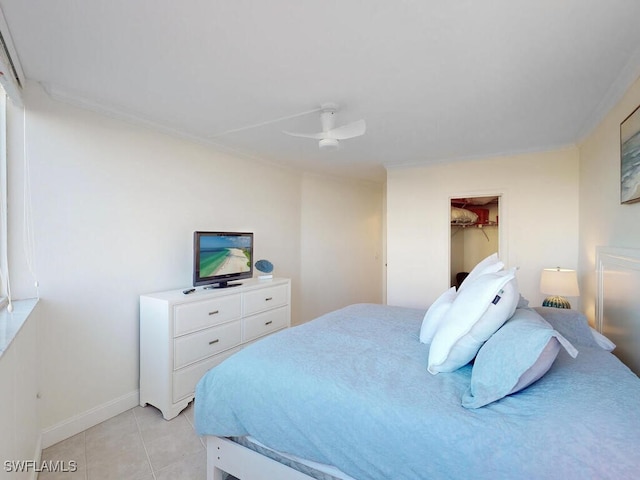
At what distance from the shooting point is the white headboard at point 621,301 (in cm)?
166

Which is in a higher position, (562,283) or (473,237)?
(473,237)

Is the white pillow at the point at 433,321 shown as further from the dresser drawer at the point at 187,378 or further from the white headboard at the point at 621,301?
the dresser drawer at the point at 187,378

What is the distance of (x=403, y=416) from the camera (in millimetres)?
1166

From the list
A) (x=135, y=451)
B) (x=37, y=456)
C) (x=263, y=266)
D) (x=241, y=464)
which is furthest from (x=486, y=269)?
(x=37, y=456)

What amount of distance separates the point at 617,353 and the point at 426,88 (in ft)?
6.58

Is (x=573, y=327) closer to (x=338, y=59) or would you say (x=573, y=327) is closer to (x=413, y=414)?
(x=413, y=414)

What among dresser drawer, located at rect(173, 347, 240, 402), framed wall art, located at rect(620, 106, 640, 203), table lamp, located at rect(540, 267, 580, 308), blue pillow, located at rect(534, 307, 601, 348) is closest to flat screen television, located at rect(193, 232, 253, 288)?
dresser drawer, located at rect(173, 347, 240, 402)

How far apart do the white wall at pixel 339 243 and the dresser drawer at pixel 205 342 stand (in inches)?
69.6

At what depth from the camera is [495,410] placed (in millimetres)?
1137

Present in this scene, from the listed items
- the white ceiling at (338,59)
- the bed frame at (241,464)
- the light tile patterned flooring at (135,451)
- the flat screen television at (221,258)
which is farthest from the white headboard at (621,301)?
the flat screen television at (221,258)

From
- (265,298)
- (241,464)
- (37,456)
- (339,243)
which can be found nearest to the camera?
(241,464)

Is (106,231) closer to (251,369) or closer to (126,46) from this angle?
(126,46)

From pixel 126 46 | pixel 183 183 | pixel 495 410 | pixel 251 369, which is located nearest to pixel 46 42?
pixel 126 46

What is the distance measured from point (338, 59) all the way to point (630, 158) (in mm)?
1813
